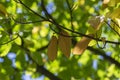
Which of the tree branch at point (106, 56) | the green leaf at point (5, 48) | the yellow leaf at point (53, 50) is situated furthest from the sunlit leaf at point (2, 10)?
the tree branch at point (106, 56)

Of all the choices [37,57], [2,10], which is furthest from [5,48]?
[37,57]

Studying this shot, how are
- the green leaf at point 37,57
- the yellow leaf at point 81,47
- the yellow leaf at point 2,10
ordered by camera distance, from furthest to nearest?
the green leaf at point 37,57
the yellow leaf at point 2,10
the yellow leaf at point 81,47

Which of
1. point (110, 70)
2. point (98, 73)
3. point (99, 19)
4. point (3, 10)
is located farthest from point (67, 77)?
point (99, 19)

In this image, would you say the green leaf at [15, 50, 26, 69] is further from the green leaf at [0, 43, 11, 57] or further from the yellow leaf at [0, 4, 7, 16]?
the yellow leaf at [0, 4, 7, 16]

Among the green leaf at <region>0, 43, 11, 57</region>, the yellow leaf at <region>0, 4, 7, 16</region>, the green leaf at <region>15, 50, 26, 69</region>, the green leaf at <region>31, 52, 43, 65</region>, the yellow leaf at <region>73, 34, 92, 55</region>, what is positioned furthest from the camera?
the green leaf at <region>15, 50, 26, 69</region>

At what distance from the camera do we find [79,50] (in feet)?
4.78

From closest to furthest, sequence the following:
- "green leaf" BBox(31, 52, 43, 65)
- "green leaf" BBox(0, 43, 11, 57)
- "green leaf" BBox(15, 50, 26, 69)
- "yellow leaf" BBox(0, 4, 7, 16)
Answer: "yellow leaf" BBox(0, 4, 7, 16)
"green leaf" BBox(0, 43, 11, 57)
"green leaf" BBox(31, 52, 43, 65)
"green leaf" BBox(15, 50, 26, 69)

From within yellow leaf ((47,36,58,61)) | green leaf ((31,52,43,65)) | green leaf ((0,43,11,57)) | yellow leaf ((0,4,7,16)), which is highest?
green leaf ((31,52,43,65))

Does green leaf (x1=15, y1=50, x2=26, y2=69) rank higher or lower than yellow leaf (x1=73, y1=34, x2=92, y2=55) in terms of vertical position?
higher

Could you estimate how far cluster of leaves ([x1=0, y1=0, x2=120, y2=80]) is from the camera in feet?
4.84

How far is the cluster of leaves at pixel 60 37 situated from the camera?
147 cm

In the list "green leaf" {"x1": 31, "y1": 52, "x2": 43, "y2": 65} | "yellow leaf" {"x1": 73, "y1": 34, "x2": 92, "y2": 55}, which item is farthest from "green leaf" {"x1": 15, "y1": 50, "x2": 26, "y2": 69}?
"yellow leaf" {"x1": 73, "y1": 34, "x2": 92, "y2": 55}

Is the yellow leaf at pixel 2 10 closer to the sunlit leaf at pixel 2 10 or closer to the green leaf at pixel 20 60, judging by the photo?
the sunlit leaf at pixel 2 10

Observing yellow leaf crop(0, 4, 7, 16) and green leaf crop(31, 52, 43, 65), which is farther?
green leaf crop(31, 52, 43, 65)
